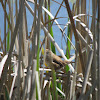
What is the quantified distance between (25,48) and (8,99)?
6.0 inches

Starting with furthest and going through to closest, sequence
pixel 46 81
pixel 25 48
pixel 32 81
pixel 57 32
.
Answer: pixel 57 32, pixel 46 81, pixel 25 48, pixel 32 81

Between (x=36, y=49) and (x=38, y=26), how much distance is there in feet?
0.17

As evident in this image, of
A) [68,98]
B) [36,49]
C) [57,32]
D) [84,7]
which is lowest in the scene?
[68,98]

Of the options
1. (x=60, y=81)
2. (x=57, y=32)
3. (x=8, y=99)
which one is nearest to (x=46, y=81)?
(x=60, y=81)

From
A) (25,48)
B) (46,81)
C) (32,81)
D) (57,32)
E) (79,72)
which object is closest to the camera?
(32,81)

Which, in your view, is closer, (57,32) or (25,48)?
(25,48)

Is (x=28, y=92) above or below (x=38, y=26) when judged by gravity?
below

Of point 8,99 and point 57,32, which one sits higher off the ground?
point 57,32

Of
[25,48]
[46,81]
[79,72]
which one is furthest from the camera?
[79,72]

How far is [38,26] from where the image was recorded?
499 millimetres

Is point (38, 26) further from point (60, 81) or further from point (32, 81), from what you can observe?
point (60, 81)

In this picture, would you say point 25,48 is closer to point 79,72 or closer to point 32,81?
point 32,81

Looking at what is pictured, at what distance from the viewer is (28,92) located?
0.50 metres

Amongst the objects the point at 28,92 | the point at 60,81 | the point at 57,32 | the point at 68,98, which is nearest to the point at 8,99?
the point at 28,92
